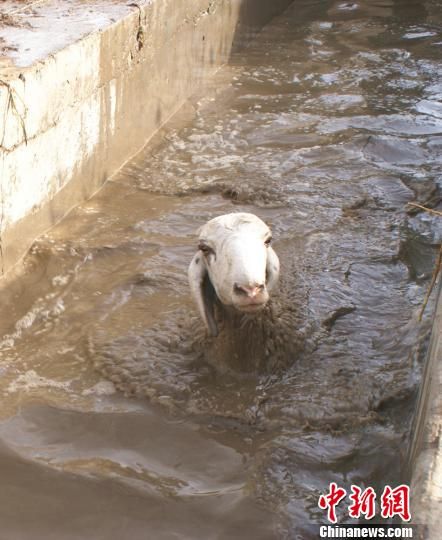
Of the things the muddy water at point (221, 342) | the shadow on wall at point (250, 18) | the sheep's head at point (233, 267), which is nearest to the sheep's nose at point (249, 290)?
the sheep's head at point (233, 267)

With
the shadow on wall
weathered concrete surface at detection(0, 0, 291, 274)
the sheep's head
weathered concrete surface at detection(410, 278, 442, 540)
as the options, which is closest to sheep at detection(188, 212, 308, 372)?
the sheep's head

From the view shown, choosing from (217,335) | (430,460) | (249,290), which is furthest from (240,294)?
(430,460)

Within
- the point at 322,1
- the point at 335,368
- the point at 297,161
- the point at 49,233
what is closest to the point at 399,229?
the point at 297,161

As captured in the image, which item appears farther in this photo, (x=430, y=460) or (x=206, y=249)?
(x=206, y=249)

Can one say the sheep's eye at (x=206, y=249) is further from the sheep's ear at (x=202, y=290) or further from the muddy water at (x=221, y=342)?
the muddy water at (x=221, y=342)

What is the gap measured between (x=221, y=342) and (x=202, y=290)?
0.37 metres

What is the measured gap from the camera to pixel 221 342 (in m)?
5.25

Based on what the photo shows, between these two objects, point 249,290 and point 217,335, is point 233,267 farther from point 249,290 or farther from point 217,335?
point 217,335

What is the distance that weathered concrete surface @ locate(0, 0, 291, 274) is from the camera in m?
6.19

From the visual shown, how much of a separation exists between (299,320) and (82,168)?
2542 mm

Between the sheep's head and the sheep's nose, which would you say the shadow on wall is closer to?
the sheep's head

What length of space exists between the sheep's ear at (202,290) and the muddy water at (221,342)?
28cm

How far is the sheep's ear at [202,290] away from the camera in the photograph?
5020 mm

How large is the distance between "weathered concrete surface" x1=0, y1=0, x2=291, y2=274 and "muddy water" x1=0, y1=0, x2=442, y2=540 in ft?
0.84
